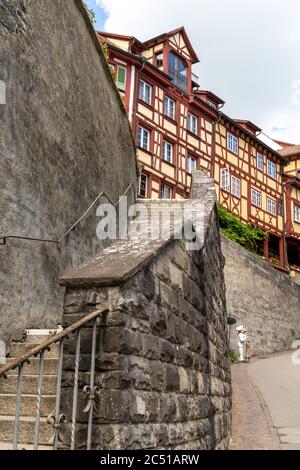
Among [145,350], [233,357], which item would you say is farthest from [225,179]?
[145,350]

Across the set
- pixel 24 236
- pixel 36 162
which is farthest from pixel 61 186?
pixel 24 236

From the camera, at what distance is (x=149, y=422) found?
11.0 ft

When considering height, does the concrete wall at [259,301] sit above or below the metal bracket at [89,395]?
above

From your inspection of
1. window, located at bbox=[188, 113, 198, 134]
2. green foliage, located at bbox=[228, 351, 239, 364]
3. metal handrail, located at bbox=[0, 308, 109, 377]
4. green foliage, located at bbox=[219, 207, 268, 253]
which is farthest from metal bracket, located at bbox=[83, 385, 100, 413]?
window, located at bbox=[188, 113, 198, 134]

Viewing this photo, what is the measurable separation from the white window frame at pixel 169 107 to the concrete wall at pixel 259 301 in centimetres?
766

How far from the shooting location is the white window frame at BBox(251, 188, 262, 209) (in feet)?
93.0

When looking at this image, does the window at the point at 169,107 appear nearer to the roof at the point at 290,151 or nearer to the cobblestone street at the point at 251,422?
the roof at the point at 290,151

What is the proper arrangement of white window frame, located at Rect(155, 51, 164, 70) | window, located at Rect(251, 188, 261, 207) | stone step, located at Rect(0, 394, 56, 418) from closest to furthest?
stone step, located at Rect(0, 394, 56, 418), white window frame, located at Rect(155, 51, 164, 70), window, located at Rect(251, 188, 261, 207)

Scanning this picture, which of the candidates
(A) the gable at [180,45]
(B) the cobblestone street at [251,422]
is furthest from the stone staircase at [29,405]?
(A) the gable at [180,45]

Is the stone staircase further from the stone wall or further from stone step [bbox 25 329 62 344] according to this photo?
stone step [bbox 25 329 62 344]

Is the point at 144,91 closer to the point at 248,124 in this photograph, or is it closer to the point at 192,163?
the point at 192,163

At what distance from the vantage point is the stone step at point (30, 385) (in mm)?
4016

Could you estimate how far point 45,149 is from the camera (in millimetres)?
6855

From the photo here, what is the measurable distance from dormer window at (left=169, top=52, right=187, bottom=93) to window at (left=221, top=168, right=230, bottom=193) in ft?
15.2
